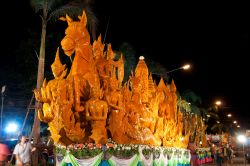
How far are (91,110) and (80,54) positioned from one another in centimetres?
290

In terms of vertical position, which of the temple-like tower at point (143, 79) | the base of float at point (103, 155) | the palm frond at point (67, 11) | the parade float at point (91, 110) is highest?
the palm frond at point (67, 11)

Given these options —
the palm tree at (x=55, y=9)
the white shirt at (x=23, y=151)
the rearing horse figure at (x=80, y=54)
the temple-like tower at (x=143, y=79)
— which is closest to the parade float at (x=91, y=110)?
the rearing horse figure at (x=80, y=54)

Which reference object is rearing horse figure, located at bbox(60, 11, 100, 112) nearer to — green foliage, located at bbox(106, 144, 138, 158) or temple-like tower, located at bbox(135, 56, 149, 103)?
green foliage, located at bbox(106, 144, 138, 158)

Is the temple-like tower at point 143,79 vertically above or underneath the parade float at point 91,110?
above

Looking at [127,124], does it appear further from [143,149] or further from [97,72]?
[97,72]

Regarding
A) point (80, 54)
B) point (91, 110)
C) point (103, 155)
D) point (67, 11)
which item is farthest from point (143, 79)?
point (103, 155)

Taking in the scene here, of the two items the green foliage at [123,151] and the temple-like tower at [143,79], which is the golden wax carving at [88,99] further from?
the temple-like tower at [143,79]

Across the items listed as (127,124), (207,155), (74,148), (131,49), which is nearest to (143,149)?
(127,124)

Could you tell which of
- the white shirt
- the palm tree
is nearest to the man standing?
the white shirt

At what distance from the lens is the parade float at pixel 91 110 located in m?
15.1

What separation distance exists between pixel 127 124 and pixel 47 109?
4528 mm

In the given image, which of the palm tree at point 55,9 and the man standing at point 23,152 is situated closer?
the man standing at point 23,152

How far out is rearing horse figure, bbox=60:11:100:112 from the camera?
1641 centimetres

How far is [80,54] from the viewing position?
55.5 feet
